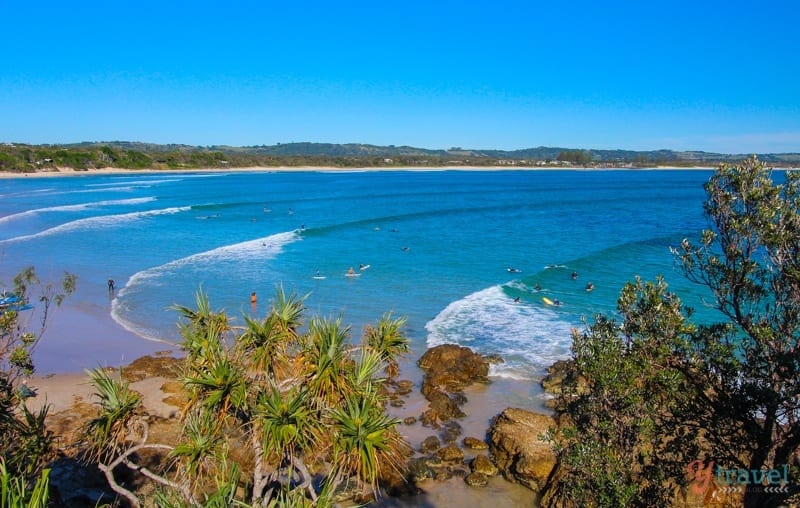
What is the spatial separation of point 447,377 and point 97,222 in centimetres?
5743

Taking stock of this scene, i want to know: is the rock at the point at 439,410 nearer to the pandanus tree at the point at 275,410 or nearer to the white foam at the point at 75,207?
the pandanus tree at the point at 275,410

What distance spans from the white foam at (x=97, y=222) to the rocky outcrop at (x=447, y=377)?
1792 inches

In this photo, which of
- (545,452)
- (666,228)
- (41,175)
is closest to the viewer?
(545,452)

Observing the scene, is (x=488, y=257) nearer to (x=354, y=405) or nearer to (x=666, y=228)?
(x=666, y=228)

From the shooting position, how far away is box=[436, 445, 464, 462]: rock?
1638cm

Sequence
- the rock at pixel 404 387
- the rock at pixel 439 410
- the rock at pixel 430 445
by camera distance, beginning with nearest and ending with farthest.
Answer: the rock at pixel 430 445 < the rock at pixel 439 410 < the rock at pixel 404 387

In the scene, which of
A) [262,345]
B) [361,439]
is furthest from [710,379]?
[262,345]

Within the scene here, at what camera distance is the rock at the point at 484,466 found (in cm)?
1570

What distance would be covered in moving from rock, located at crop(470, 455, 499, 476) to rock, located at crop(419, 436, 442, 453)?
54.7 inches

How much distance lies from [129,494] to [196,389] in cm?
180

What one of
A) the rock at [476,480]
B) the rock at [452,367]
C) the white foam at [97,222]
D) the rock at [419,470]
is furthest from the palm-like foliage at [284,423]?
the white foam at [97,222]

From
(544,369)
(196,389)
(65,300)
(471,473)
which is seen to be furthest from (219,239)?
(196,389)

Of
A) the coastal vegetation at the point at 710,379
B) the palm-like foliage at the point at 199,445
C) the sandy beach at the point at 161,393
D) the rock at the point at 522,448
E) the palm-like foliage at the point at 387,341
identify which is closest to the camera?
the palm-like foliage at the point at 199,445

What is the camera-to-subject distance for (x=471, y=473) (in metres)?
15.7
